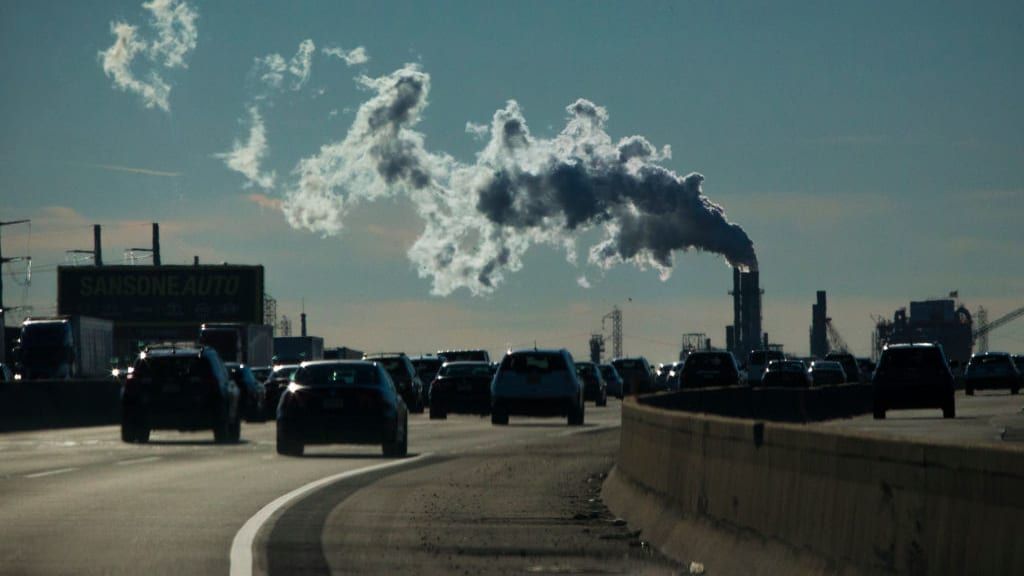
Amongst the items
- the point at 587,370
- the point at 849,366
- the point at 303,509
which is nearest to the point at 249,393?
the point at 587,370

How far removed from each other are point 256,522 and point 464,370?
34.1 metres

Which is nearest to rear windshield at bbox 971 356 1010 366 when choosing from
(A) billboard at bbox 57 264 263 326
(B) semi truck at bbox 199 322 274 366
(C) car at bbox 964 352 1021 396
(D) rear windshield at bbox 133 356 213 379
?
(C) car at bbox 964 352 1021 396

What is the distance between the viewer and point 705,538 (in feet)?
41.8

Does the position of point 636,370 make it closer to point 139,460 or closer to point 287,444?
point 287,444

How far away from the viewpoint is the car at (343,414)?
28797mm

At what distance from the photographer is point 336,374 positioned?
29.8m

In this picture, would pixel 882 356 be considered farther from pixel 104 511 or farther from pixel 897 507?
pixel 897 507

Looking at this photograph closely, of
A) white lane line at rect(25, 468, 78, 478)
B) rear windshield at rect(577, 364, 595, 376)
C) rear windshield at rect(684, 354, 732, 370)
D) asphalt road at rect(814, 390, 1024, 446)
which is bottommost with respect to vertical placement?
asphalt road at rect(814, 390, 1024, 446)

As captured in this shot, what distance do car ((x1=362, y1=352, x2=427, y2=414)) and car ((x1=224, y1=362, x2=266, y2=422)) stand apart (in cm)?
387

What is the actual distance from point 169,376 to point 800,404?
57.5ft

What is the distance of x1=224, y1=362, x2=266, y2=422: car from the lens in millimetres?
46406

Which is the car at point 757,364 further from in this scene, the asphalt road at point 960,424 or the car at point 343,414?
the car at point 343,414

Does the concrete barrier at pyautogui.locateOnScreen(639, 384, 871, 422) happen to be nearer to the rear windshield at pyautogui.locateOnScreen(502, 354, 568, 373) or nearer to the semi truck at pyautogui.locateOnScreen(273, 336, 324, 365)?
the rear windshield at pyautogui.locateOnScreen(502, 354, 568, 373)

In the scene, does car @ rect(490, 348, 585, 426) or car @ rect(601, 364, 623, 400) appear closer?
car @ rect(490, 348, 585, 426)
